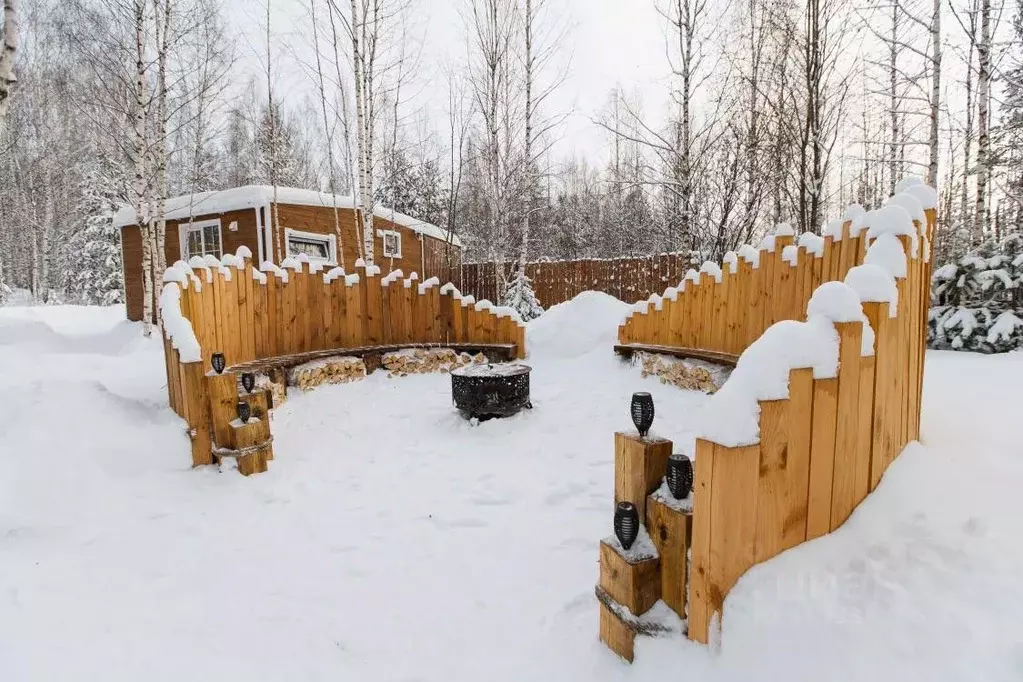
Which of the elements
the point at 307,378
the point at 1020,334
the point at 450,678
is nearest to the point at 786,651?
the point at 450,678

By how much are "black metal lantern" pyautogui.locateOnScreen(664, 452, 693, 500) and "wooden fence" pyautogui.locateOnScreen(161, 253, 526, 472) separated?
348cm

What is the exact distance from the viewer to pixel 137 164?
9.78m

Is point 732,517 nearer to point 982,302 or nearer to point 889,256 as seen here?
point 889,256

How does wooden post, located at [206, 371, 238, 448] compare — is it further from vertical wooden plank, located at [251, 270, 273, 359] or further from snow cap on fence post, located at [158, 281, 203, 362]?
vertical wooden plank, located at [251, 270, 273, 359]

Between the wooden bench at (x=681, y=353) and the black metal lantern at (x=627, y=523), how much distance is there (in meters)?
3.60

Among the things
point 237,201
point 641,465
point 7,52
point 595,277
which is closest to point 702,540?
point 641,465

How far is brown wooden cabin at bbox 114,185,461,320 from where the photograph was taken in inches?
531

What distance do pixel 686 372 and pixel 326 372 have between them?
4.49m

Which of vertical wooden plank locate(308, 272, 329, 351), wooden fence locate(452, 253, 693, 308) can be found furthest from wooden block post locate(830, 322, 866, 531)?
wooden fence locate(452, 253, 693, 308)

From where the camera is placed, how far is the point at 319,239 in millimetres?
15039

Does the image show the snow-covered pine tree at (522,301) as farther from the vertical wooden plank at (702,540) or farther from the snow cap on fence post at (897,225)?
the vertical wooden plank at (702,540)

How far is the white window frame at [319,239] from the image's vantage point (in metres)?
14.0

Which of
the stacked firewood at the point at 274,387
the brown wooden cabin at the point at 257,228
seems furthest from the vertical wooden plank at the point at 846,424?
the brown wooden cabin at the point at 257,228

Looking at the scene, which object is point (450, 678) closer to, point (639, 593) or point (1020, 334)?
point (639, 593)
